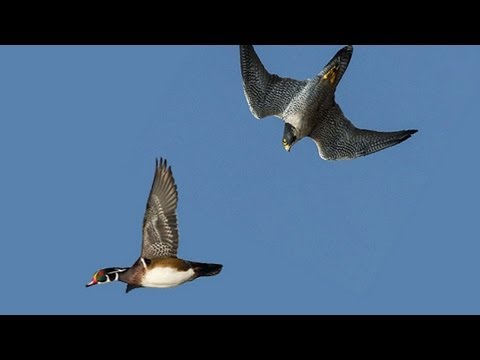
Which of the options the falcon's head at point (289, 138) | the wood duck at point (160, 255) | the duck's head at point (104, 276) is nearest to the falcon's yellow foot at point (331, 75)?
the falcon's head at point (289, 138)

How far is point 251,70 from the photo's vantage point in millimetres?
14047

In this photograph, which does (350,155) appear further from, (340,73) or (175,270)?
(175,270)

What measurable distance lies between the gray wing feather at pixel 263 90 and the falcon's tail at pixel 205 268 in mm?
2838

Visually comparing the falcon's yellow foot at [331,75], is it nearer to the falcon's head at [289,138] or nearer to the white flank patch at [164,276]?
the falcon's head at [289,138]

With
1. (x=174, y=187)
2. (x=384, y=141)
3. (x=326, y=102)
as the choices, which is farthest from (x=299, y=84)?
(x=174, y=187)

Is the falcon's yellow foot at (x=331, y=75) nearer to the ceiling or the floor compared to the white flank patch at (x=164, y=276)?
nearer to the ceiling

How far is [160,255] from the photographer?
1205cm

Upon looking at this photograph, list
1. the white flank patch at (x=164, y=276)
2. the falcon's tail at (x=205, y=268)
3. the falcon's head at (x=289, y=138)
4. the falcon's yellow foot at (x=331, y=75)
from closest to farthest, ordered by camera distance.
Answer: the white flank patch at (x=164, y=276), the falcon's tail at (x=205, y=268), the falcon's yellow foot at (x=331, y=75), the falcon's head at (x=289, y=138)

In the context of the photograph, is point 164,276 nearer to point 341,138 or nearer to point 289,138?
point 289,138

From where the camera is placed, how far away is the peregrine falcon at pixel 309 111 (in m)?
13.6

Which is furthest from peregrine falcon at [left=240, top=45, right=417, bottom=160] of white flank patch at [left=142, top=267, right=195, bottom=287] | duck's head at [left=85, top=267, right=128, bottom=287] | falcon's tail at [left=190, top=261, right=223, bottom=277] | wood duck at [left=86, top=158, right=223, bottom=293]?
duck's head at [left=85, top=267, right=128, bottom=287]

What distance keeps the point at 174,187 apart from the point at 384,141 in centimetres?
347

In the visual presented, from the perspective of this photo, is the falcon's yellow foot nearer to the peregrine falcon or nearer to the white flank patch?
the peregrine falcon

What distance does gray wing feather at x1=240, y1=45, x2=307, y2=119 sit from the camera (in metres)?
14.0
